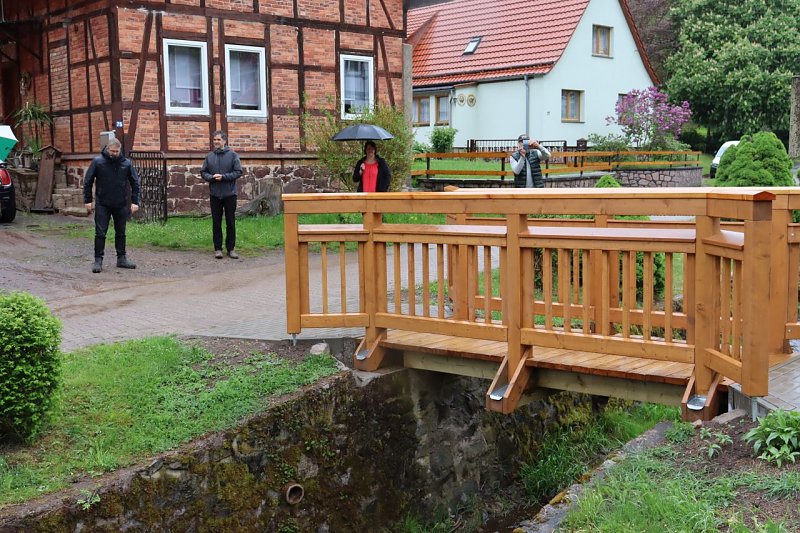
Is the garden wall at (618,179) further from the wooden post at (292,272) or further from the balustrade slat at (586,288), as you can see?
the balustrade slat at (586,288)

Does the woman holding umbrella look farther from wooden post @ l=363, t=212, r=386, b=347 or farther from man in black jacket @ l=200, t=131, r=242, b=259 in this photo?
wooden post @ l=363, t=212, r=386, b=347

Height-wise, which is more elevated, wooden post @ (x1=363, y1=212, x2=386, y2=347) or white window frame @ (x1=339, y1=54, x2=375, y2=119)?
white window frame @ (x1=339, y1=54, x2=375, y2=119)

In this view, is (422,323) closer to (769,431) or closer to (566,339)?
(566,339)

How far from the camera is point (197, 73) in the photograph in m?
18.7

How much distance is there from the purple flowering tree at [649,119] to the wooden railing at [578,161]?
1.13m

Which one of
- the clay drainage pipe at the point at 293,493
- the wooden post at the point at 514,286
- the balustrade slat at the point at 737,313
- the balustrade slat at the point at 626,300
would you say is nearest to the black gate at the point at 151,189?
the clay drainage pipe at the point at 293,493

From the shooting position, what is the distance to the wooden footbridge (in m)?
5.48

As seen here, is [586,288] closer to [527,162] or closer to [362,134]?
[362,134]

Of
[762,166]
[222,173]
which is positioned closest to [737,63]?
[762,166]

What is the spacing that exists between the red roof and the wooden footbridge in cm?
2656

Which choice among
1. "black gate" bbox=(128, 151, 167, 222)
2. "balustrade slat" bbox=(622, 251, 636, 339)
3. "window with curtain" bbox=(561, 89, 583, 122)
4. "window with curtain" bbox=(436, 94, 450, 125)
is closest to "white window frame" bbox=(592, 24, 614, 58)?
"window with curtain" bbox=(561, 89, 583, 122)

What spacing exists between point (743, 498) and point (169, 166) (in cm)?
1530

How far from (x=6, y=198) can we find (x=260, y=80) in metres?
5.56

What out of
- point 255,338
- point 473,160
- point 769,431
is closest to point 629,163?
point 473,160
